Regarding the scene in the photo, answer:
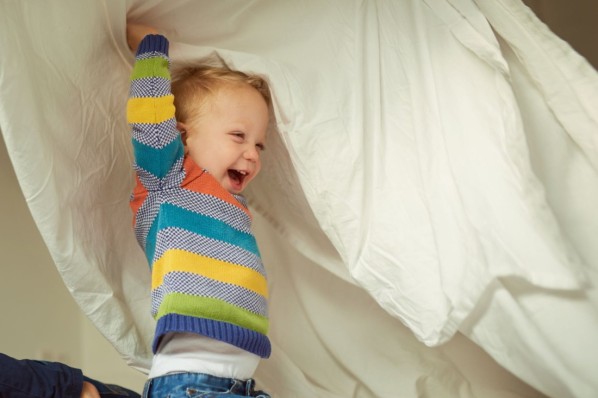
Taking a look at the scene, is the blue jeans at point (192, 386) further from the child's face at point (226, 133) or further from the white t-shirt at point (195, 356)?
the child's face at point (226, 133)

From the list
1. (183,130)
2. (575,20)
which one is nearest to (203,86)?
(183,130)

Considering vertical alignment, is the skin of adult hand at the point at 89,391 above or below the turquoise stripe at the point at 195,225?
below

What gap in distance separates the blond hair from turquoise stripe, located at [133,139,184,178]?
7cm

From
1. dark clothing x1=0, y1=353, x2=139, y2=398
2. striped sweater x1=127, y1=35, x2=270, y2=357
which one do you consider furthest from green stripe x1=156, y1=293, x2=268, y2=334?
dark clothing x1=0, y1=353, x2=139, y2=398

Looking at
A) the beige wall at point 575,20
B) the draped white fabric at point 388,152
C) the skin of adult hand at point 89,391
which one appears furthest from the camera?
the beige wall at point 575,20

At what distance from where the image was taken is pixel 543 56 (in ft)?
2.54

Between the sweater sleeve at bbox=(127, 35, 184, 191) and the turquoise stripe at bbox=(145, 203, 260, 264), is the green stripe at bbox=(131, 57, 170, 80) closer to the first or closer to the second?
the sweater sleeve at bbox=(127, 35, 184, 191)

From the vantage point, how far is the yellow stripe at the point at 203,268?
2.74 feet

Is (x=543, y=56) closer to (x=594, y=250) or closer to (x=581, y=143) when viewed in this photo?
(x=581, y=143)

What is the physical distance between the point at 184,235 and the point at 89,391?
0.22m

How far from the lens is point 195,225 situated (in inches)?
34.0

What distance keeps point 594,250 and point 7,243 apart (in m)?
0.90

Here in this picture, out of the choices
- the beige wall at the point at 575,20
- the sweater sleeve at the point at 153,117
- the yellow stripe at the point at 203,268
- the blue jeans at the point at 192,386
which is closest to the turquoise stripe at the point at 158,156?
the sweater sleeve at the point at 153,117

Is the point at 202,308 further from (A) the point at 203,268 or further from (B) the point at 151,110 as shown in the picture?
(B) the point at 151,110
